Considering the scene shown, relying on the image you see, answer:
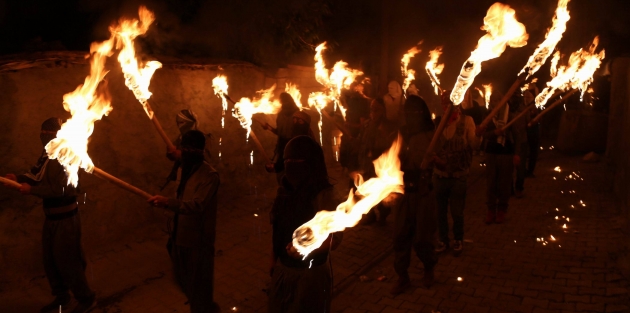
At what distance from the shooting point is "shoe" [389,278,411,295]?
5.54 meters

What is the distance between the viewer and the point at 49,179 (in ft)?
15.3

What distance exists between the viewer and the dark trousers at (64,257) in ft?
15.7

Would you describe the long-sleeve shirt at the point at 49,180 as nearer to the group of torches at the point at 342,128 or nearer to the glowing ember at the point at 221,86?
the group of torches at the point at 342,128

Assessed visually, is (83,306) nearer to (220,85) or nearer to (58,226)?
(58,226)

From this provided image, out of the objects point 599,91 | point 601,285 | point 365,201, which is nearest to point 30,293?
point 365,201

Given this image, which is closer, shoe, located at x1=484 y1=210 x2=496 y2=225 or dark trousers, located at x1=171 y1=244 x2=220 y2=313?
dark trousers, located at x1=171 y1=244 x2=220 y2=313

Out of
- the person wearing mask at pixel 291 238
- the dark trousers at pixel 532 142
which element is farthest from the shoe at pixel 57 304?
the dark trousers at pixel 532 142

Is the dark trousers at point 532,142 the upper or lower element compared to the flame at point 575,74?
lower

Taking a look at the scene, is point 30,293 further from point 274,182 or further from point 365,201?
point 274,182

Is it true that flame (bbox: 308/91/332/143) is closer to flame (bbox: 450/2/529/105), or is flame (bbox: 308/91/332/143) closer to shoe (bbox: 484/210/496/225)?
shoe (bbox: 484/210/496/225)

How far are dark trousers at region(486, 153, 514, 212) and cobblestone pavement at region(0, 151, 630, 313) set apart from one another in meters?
0.42

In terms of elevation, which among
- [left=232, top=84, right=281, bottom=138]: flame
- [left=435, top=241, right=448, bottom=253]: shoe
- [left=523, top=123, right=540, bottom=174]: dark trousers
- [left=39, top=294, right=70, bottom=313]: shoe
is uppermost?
[left=232, top=84, right=281, bottom=138]: flame

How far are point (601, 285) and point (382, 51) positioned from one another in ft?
36.2

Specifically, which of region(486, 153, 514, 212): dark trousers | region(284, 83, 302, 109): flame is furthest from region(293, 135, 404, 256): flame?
region(284, 83, 302, 109): flame
